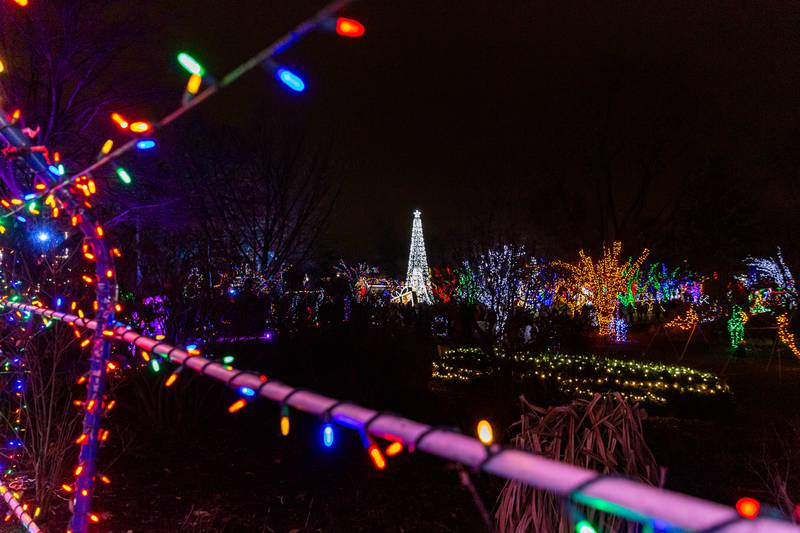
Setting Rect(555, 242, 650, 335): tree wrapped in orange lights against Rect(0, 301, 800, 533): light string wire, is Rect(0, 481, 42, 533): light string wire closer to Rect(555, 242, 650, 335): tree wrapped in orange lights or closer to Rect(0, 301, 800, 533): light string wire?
Rect(0, 301, 800, 533): light string wire

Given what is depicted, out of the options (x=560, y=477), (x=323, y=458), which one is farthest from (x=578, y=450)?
(x=323, y=458)

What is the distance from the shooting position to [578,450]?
109 inches

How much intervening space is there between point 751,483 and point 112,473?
539cm

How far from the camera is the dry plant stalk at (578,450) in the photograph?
2.67 meters

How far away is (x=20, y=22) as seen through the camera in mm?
10773

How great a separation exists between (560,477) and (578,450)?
2.20 meters

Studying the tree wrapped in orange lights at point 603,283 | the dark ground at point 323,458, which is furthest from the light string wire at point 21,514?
the tree wrapped in orange lights at point 603,283

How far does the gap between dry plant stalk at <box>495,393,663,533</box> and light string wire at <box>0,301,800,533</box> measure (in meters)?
1.92

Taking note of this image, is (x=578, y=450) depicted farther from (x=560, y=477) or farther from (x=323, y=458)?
(x=323, y=458)

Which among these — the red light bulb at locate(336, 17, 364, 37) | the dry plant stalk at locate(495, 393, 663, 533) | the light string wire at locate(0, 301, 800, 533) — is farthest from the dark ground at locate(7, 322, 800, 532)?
the red light bulb at locate(336, 17, 364, 37)

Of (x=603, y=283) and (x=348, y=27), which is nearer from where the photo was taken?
(x=348, y=27)

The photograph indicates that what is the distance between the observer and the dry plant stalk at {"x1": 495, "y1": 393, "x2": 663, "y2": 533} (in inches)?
105

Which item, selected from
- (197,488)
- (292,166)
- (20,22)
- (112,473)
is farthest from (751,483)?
(292,166)

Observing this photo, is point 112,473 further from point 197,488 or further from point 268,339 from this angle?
point 268,339
